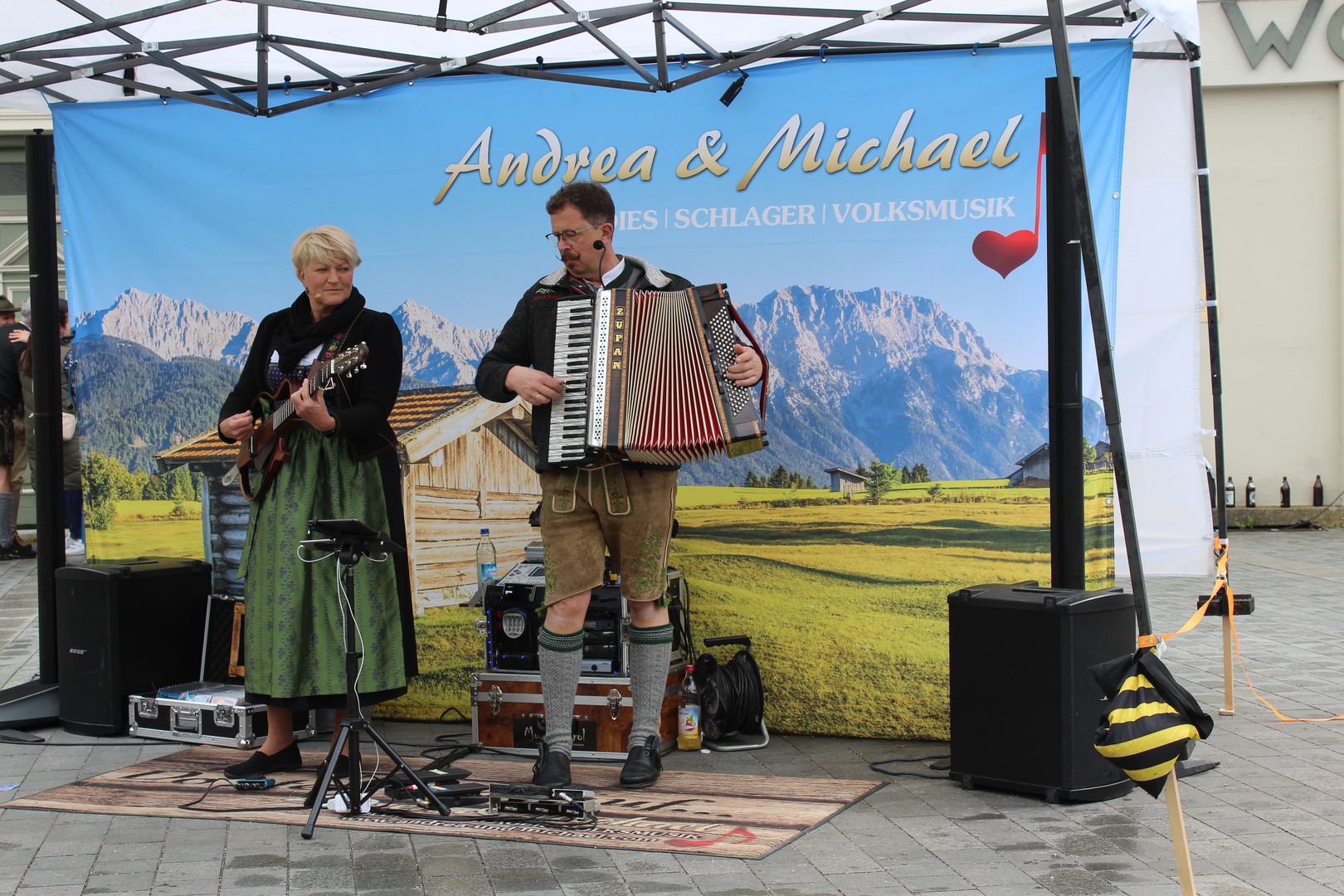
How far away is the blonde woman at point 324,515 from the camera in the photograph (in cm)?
403

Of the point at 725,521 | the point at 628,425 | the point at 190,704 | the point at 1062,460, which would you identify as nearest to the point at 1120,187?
the point at 1062,460

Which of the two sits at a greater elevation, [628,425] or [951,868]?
[628,425]

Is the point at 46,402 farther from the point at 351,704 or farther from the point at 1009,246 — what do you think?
the point at 1009,246

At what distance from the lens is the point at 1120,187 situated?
4727 millimetres

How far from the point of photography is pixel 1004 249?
15.1 ft

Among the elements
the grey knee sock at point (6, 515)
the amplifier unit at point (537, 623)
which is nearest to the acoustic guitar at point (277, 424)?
the amplifier unit at point (537, 623)

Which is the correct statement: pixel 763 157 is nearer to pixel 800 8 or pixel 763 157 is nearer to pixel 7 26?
pixel 800 8

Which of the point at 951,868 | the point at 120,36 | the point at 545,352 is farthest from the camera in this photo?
the point at 120,36

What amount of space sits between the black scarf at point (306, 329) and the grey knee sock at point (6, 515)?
7.41 metres

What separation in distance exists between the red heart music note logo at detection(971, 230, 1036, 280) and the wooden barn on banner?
204 centimetres

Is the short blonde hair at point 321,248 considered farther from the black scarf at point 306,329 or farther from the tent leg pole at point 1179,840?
the tent leg pole at point 1179,840

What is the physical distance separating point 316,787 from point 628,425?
1481mm

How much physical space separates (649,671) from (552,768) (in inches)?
19.0

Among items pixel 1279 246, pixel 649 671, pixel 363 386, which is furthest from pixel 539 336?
pixel 1279 246
